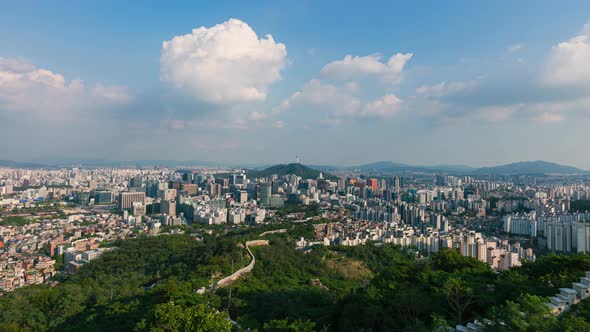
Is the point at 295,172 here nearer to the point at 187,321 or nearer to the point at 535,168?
the point at 187,321

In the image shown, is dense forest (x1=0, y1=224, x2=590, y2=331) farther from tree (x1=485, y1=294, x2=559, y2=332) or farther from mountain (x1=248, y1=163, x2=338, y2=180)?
mountain (x1=248, y1=163, x2=338, y2=180)

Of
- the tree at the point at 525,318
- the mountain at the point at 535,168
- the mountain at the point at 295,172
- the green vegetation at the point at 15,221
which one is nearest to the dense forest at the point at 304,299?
the tree at the point at 525,318

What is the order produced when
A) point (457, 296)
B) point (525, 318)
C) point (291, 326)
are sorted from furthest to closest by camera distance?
1. point (457, 296)
2. point (291, 326)
3. point (525, 318)

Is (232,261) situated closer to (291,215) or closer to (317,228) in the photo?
(317,228)

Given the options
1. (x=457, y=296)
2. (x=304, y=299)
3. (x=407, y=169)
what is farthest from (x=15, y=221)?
(x=407, y=169)

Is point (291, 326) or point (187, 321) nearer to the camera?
point (187, 321)

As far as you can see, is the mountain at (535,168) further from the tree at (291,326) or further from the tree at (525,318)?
the tree at (525,318)
